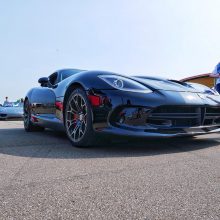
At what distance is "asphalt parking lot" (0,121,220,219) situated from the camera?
5.47ft

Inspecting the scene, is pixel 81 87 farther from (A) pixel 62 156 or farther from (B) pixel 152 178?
(B) pixel 152 178

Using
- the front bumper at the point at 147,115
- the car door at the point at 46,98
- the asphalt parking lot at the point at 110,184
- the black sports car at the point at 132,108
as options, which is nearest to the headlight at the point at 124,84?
the black sports car at the point at 132,108

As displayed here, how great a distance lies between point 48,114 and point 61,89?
0.68 meters

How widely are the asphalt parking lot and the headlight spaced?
649 millimetres

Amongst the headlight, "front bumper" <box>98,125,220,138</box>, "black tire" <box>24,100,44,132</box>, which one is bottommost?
"black tire" <box>24,100,44,132</box>

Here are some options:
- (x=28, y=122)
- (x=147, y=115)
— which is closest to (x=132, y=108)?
(x=147, y=115)

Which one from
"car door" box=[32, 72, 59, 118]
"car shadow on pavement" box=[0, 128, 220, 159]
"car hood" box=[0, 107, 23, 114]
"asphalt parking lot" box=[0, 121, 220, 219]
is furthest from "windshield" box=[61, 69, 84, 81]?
"car hood" box=[0, 107, 23, 114]

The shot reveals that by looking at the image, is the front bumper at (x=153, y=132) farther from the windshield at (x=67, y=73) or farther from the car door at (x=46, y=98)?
the windshield at (x=67, y=73)

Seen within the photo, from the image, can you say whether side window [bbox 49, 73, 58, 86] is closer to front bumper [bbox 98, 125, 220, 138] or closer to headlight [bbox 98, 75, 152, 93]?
headlight [bbox 98, 75, 152, 93]

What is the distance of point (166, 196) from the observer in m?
1.90

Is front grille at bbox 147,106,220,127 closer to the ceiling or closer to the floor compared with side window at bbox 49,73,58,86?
closer to the floor

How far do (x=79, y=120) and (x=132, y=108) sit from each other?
30.3 inches

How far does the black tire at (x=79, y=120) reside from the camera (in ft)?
12.1

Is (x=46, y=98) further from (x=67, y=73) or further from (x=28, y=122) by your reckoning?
(x=28, y=122)
